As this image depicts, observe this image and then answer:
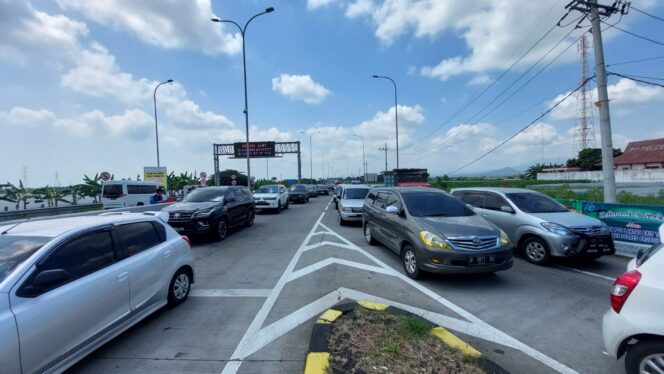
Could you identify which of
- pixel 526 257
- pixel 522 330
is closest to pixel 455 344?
pixel 522 330

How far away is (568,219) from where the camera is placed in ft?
22.8

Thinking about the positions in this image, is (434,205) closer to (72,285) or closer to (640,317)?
(640,317)

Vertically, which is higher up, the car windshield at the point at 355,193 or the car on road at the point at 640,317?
the car windshield at the point at 355,193

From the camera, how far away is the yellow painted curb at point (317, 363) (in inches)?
115

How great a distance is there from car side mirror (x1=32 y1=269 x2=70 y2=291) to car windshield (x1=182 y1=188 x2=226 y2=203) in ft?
26.7

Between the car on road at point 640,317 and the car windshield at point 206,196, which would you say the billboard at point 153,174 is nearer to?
the car windshield at point 206,196

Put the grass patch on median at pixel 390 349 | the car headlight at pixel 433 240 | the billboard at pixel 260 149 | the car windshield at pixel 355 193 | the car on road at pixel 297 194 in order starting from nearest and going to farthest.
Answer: the grass patch on median at pixel 390 349
the car headlight at pixel 433 240
the car windshield at pixel 355 193
the car on road at pixel 297 194
the billboard at pixel 260 149

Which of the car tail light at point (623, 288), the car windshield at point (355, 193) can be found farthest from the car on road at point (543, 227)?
the car windshield at point (355, 193)

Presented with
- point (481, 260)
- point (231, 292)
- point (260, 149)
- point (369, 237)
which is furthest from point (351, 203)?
point (260, 149)

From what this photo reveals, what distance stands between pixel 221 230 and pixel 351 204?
543cm

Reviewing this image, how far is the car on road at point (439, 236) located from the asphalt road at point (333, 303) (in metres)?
0.46

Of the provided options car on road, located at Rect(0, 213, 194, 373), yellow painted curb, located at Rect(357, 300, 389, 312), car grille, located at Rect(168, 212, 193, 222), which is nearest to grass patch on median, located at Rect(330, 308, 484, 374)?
yellow painted curb, located at Rect(357, 300, 389, 312)

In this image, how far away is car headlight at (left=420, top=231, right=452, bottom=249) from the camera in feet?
17.7

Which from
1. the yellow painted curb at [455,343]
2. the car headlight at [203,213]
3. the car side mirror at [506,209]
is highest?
the car side mirror at [506,209]
